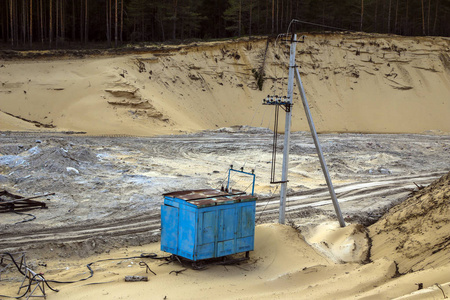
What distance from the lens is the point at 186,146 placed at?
25.9 metres

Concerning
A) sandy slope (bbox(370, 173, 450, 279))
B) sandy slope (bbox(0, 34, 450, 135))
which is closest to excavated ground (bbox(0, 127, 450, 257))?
sandy slope (bbox(370, 173, 450, 279))

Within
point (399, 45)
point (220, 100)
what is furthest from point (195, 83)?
point (399, 45)

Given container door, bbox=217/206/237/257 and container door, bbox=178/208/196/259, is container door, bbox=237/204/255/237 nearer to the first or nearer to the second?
container door, bbox=217/206/237/257

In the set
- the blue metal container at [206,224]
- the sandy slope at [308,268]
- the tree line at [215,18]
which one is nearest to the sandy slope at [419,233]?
the sandy slope at [308,268]

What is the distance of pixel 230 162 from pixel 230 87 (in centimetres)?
1751

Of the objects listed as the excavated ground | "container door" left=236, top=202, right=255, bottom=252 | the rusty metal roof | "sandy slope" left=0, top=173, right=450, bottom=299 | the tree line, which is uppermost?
the tree line

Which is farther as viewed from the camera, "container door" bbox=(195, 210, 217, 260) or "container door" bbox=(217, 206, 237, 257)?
"container door" bbox=(217, 206, 237, 257)

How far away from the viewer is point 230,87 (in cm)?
3953

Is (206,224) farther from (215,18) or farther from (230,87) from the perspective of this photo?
(215,18)

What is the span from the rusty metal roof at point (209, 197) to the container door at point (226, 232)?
0.74 ft

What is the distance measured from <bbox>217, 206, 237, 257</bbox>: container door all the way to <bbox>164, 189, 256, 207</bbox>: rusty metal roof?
0.22 meters

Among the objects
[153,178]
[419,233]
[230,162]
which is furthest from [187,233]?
[230,162]

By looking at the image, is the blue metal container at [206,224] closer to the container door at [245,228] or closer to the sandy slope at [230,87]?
the container door at [245,228]

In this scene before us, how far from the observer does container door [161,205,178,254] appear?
10234 millimetres
